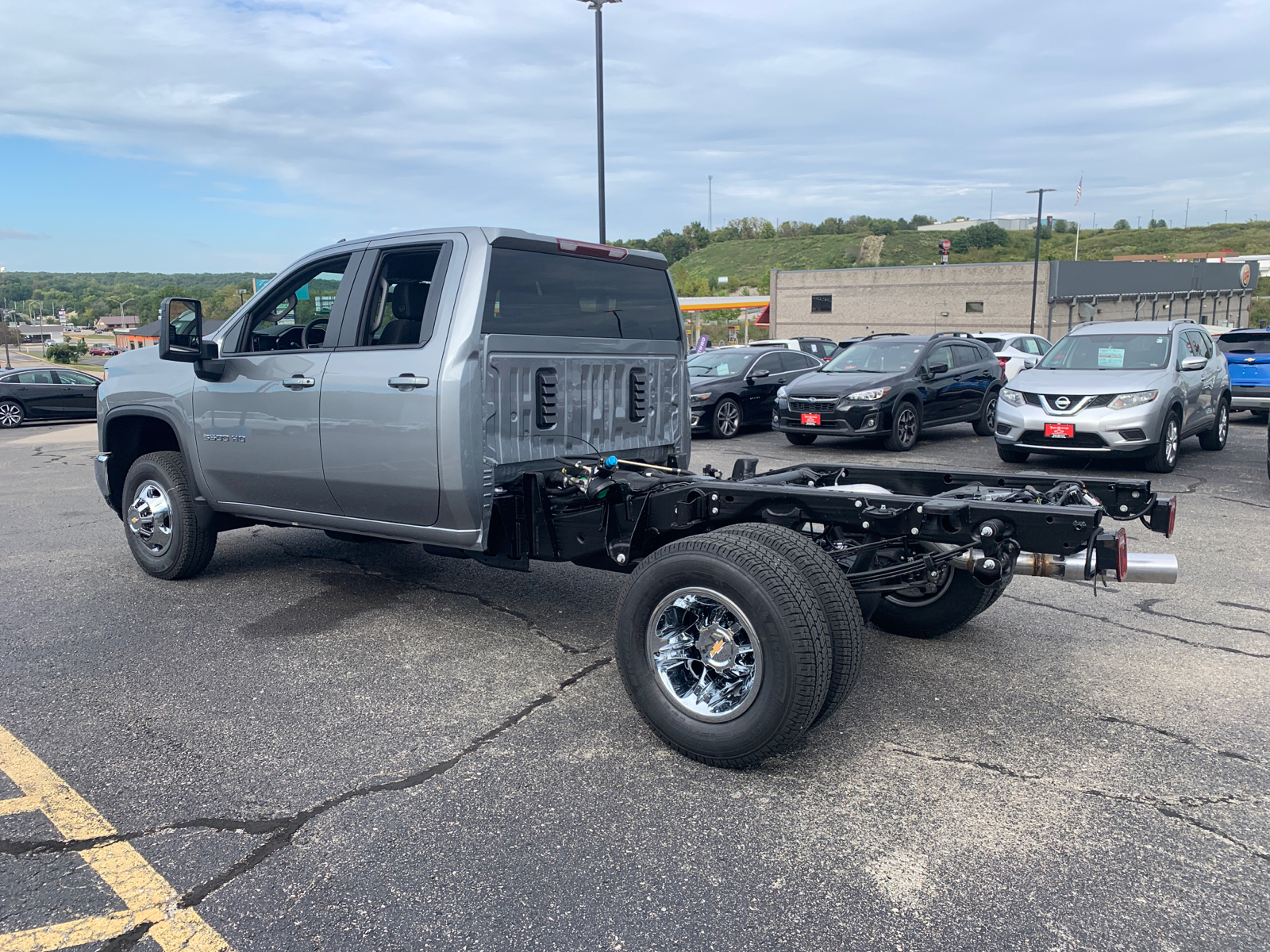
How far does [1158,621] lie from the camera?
521 cm

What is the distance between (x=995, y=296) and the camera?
173ft

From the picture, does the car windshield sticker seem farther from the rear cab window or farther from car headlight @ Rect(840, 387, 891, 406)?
the rear cab window

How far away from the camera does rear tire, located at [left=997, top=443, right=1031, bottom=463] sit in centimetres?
1109

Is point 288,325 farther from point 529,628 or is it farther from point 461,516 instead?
point 529,628

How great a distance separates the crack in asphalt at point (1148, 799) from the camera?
2965mm

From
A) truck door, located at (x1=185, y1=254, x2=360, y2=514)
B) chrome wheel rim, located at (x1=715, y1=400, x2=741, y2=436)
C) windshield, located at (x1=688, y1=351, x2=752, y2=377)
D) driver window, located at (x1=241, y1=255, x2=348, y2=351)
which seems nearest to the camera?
truck door, located at (x1=185, y1=254, x2=360, y2=514)

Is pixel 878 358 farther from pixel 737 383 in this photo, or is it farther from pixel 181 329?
pixel 181 329

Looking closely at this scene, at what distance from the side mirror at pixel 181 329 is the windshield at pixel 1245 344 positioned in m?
14.6

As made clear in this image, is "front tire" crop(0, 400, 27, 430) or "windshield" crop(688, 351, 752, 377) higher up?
"windshield" crop(688, 351, 752, 377)

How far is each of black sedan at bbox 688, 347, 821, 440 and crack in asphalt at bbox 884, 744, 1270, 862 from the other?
36.6ft

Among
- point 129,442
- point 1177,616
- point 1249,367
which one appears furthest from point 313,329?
point 1249,367

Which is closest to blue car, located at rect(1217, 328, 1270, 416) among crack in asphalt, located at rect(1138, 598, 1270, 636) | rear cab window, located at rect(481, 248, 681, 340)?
crack in asphalt, located at rect(1138, 598, 1270, 636)

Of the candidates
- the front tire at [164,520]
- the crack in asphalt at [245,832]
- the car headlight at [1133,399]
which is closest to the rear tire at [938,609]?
the crack in asphalt at [245,832]

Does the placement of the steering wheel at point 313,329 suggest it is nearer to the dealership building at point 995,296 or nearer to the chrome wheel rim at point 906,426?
the chrome wheel rim at point 906,426
